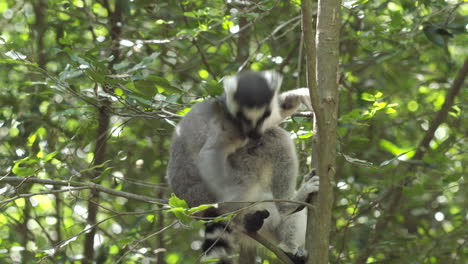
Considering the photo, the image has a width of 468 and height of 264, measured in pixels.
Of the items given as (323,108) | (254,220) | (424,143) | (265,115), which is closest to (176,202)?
(323,108)

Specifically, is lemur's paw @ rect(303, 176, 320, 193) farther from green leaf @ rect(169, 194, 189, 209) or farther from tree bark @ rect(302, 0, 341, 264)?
green leaf @ rect(169, 194, 189, 209)

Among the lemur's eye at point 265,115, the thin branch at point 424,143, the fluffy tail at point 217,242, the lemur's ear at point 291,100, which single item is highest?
the lemur's eye at point 265,115

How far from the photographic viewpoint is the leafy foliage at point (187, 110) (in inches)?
195

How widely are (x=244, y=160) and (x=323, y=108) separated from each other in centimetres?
141

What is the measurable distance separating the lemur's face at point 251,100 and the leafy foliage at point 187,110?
1.33 ft

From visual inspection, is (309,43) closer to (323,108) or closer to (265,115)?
(323,108)

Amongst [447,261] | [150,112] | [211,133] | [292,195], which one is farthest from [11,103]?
[447,261]

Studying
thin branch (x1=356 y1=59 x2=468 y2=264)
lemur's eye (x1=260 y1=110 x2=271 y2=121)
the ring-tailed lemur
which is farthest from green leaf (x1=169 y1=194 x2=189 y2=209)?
thin branch (x1=356 y1=59 x2=468 y2=264)

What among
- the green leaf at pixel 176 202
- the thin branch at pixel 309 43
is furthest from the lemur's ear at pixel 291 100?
the green leaf at pixel 176 202

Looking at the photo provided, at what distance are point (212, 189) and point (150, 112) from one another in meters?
0.74

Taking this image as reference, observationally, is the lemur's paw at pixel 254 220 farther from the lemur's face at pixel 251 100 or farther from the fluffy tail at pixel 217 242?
the lemur's face at pixel 251 100

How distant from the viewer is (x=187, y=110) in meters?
4.39

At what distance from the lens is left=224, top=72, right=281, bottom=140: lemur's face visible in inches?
154

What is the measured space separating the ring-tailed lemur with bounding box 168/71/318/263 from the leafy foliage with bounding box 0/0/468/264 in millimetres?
214
